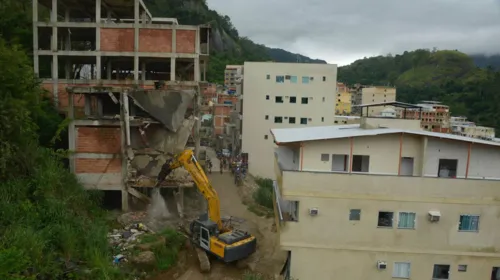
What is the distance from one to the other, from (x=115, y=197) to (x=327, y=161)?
12.1 meters

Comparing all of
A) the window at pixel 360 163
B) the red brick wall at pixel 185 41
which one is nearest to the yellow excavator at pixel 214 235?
the window at pixel 360 163

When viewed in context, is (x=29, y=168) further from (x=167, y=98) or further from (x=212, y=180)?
(x=212, y=180)

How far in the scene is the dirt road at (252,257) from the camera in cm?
1486

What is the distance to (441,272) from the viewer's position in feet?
43.5

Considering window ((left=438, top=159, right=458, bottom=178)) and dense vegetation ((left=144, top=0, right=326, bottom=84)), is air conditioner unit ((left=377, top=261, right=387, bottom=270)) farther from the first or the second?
dense vegetation ((left=144, top=0, right=326, bottom=84))

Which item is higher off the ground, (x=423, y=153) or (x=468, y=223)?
(x=423, y=153)

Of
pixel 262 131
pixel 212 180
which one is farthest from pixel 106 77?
pixel 262 131

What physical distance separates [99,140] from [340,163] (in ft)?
38.6

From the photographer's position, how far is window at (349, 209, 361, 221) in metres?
12.9

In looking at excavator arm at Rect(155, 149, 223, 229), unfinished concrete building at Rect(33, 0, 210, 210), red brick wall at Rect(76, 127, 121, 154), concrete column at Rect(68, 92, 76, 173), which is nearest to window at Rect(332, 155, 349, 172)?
excavator arm at Rect(155, 149, 223, 229)

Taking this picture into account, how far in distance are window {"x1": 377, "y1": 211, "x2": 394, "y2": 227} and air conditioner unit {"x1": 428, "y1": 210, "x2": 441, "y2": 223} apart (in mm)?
1236

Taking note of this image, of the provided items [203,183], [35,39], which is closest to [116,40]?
[35,39]

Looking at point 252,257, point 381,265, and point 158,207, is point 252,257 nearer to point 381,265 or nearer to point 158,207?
point 381,265

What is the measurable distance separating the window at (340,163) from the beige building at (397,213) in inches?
9.6
